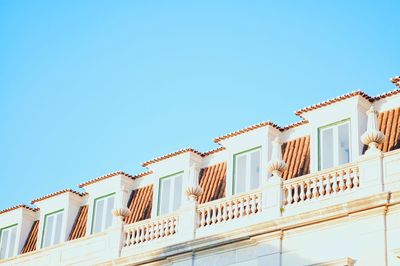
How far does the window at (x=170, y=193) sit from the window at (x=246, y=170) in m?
2.38

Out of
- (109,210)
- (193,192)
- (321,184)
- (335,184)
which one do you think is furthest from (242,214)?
(109,210)

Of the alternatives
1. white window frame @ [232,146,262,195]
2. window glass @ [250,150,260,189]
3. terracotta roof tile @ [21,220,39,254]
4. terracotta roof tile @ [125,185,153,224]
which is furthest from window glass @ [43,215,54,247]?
window glass @ [250,150,260,189]

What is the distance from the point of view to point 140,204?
136 ft

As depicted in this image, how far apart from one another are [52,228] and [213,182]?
7.48 m

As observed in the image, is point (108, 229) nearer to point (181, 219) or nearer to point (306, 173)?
point (181, 219)

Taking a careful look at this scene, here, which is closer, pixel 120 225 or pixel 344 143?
pixel 344 143

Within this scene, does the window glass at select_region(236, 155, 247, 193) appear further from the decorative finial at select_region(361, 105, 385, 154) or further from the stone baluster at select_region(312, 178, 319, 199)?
the decorative finial at select_region(361, 105, 385, 154)

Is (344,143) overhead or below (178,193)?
below

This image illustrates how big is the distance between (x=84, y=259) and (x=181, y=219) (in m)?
4.22

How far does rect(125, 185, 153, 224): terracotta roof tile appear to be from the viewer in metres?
40.9

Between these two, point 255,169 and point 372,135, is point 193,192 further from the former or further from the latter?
point 372,135

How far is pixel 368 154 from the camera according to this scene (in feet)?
110

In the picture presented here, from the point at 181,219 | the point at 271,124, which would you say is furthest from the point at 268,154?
the point at 181,219

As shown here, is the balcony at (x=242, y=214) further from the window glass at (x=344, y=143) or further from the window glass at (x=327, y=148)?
the window glass at (x=344, y=143)
